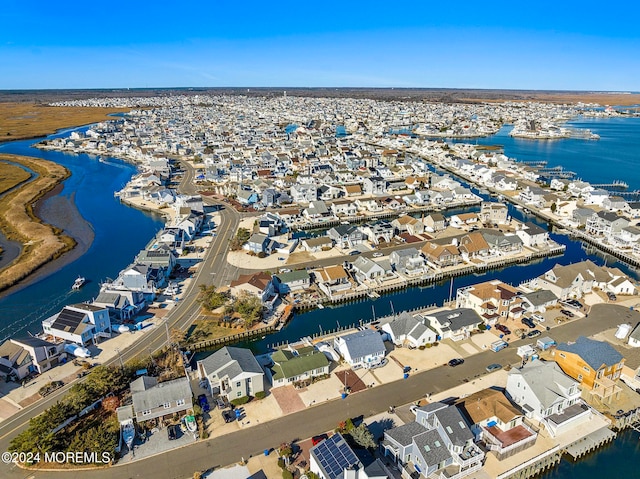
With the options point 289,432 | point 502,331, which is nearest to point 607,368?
point 502,331

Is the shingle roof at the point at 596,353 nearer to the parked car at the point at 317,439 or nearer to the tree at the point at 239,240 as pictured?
the parked car at the point at 317,439

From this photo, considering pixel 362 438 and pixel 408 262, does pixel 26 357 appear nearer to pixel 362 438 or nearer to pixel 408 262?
pixel 362 438

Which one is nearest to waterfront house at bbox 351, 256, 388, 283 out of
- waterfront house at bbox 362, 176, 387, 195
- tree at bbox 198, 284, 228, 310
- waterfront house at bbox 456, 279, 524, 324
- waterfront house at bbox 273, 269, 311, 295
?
waterfront house at bbox 273, 269, 311, 295

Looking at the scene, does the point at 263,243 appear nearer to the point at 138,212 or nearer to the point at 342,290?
the point at 342,290

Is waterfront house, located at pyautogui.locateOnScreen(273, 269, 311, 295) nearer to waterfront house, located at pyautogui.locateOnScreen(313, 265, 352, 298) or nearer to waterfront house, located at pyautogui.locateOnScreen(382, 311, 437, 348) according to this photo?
waterfront house, located at pyautogui.locateOnScreen(313, 265, 352, 298)

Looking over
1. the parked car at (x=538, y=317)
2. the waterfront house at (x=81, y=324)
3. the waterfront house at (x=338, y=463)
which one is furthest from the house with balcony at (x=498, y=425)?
the waterfront house at (x=81, y=324)

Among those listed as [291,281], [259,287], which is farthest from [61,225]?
[291,281]

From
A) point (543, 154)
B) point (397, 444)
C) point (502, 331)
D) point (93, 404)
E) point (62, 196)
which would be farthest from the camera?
point (543, 154)
